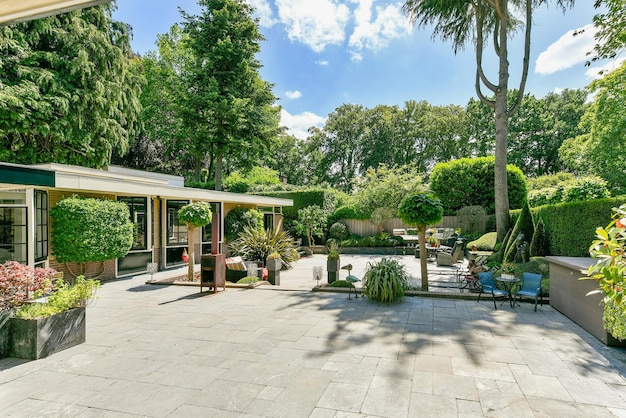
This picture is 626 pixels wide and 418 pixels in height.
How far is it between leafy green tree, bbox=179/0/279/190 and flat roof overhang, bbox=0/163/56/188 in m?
13.1

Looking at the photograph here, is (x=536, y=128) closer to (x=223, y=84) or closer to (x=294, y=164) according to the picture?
(x=294, y=164)

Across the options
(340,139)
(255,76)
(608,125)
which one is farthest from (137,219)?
(340,139)

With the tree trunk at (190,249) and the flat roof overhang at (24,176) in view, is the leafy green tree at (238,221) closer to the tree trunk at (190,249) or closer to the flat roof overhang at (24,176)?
the tree trunk at (190,249)

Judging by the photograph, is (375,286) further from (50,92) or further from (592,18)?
(50,92)

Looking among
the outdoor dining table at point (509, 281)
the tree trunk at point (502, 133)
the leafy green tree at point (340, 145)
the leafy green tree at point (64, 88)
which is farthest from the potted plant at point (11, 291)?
the leafy green tree at point (340, 145)

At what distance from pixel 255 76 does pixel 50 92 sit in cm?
1147

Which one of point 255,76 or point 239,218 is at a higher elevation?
point 255,76

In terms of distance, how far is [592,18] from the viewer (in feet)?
29.1

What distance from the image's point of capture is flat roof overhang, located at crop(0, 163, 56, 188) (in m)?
6.02

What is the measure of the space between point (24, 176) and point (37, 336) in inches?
156

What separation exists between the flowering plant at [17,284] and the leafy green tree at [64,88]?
9.85 m

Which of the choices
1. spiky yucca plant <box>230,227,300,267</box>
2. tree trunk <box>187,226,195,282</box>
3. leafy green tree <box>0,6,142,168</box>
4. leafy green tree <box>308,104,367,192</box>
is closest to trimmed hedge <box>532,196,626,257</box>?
spiky yucca plant <box>230,227,300,267</box>

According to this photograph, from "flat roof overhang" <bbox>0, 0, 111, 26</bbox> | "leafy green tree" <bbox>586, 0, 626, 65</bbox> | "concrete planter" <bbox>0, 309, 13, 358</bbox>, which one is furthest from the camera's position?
"leafy green tree" <bbox>586, 0, 626, 65</bbox>

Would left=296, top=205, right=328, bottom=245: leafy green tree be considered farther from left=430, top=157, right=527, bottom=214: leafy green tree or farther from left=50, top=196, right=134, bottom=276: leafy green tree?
left=50, top=196, right=134, bottom=276: leafy green tree
